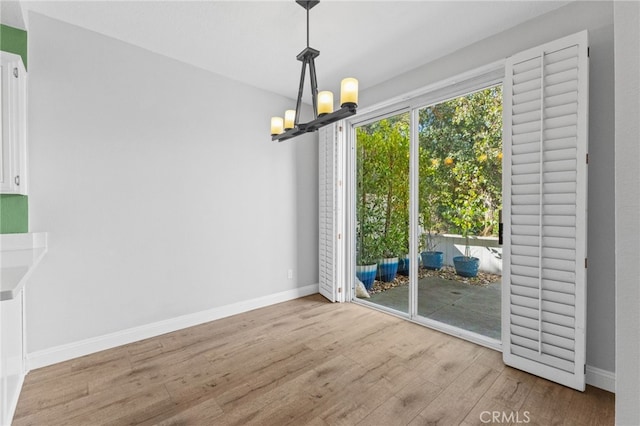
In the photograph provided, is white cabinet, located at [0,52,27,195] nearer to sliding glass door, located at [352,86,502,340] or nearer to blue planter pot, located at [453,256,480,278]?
sliding glass door, located at [352,86,502,340]

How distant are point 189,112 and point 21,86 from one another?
1246 millimetres

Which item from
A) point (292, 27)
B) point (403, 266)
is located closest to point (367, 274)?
point (403, 266)

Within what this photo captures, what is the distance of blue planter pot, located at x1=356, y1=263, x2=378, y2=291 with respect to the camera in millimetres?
3777

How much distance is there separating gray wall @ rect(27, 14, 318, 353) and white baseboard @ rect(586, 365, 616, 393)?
9.90 ft

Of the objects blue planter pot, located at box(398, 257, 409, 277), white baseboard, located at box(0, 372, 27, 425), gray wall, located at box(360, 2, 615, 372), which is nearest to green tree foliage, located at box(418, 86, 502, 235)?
blue planter pot, located at box(398, 257, 409, 277)

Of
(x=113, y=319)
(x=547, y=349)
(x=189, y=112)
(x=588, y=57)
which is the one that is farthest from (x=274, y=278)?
(x=588, y=57)

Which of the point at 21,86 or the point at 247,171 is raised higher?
the point at 21,86

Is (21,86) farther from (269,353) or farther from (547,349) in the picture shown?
(547,349)

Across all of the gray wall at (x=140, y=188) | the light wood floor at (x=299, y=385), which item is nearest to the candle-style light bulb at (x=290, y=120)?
the gray wall at (x=140, y=188)

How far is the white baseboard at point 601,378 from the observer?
1923 mm

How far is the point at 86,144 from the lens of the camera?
2.43m

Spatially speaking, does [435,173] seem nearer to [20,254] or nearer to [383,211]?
[383,211]

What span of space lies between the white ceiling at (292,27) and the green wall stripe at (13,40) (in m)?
0.23

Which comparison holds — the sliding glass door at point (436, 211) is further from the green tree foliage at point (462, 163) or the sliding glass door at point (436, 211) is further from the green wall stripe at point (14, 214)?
the green wall stripe at point (14, 214)
